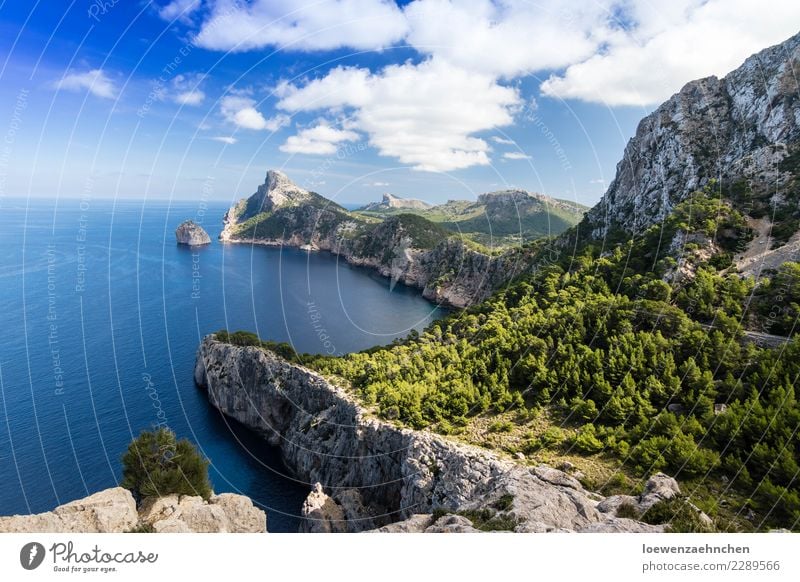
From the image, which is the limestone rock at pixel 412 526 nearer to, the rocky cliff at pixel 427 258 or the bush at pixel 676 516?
the bush at pixel 676 516

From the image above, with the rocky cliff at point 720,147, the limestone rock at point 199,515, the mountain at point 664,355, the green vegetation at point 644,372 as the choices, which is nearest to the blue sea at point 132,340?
the mountain at point 664,355

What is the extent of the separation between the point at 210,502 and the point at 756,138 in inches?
2907

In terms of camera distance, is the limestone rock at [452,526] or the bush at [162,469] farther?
the bush at [162,469]

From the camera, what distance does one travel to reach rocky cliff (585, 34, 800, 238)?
46.2 metres

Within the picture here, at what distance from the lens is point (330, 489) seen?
131ft

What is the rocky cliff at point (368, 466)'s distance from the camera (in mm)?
17875

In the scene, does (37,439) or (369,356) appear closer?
(37,439)

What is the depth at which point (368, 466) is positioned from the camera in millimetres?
36281

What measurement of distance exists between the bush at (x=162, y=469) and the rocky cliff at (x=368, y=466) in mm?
11220

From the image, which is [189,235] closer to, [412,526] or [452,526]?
[412,526]

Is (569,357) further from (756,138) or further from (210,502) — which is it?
(756,138)

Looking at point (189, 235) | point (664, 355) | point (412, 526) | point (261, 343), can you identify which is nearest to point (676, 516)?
Result: point (412, 526)

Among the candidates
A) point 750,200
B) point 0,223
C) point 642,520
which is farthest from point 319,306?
point 0,223

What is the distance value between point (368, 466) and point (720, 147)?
6538cm
